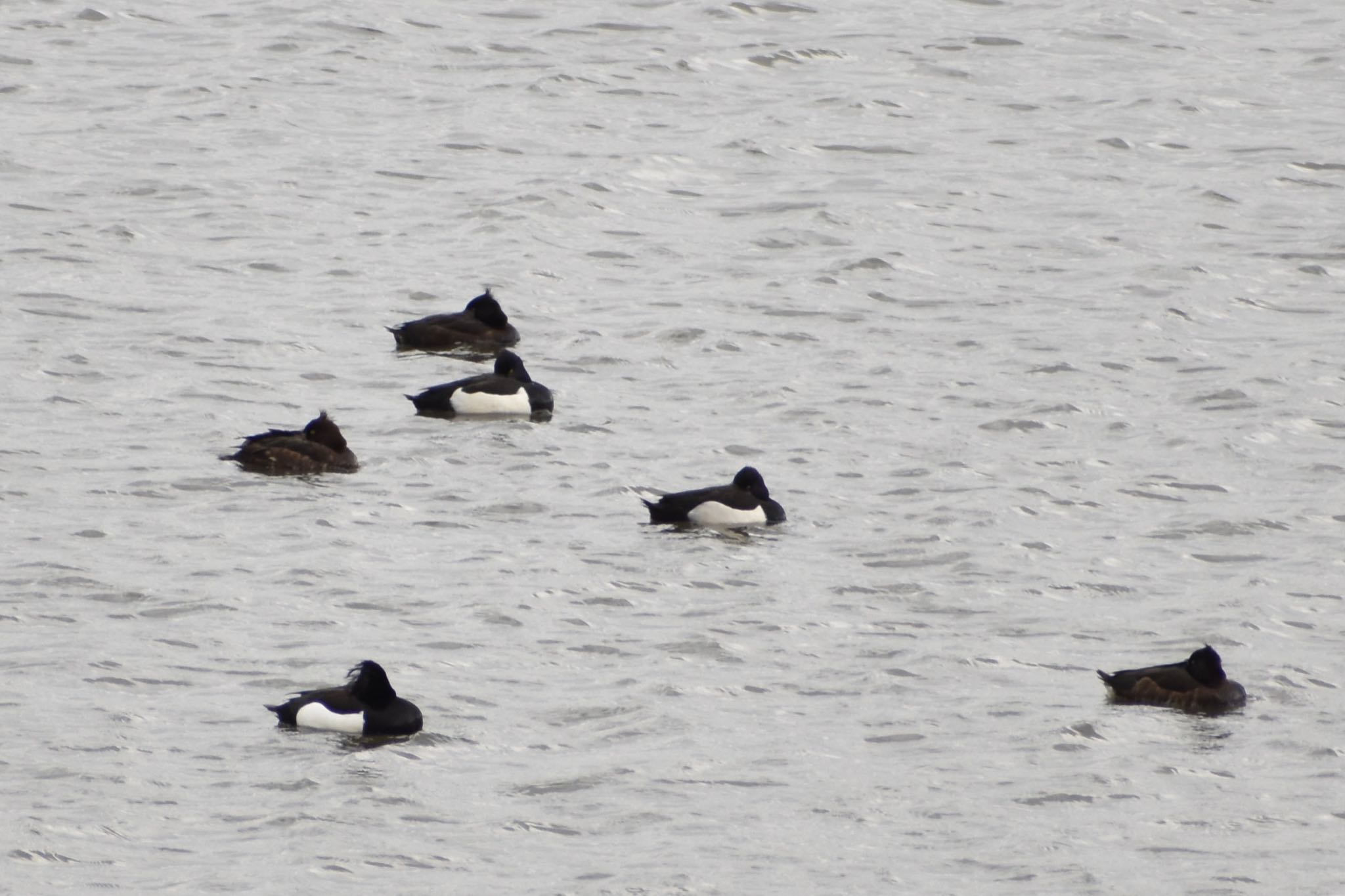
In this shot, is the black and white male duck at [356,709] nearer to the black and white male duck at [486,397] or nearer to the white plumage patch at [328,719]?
the white plumage patch at [328,719]

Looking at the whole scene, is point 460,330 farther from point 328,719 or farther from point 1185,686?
point 1185,686

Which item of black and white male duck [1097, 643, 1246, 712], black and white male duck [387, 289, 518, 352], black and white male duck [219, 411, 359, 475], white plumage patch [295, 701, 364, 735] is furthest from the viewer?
black and white male duck [387, 289, 518, 352]

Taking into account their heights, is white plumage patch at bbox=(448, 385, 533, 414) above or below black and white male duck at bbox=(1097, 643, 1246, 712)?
below

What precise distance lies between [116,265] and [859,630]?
1219 centimetres

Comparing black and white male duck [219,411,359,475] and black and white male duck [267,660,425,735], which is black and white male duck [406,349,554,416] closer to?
black and white male duck [219,411,359,475]

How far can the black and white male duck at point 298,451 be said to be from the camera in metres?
19.4

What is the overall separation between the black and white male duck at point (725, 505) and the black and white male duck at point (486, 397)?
3139 mm

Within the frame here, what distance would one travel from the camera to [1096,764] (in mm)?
14367

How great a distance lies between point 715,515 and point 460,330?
19.7 ft

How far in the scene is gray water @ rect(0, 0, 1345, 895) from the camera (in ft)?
44.2

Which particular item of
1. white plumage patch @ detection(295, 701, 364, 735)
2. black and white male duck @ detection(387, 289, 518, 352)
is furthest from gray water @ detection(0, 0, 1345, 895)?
black and white male duck @ detection(387, 289, 518, 352)

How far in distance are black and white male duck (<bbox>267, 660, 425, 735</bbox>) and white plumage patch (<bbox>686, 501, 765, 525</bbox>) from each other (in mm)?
4703

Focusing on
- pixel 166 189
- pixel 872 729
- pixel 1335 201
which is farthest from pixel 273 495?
pixel 1335 201

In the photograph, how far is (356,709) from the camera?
14.2 m
